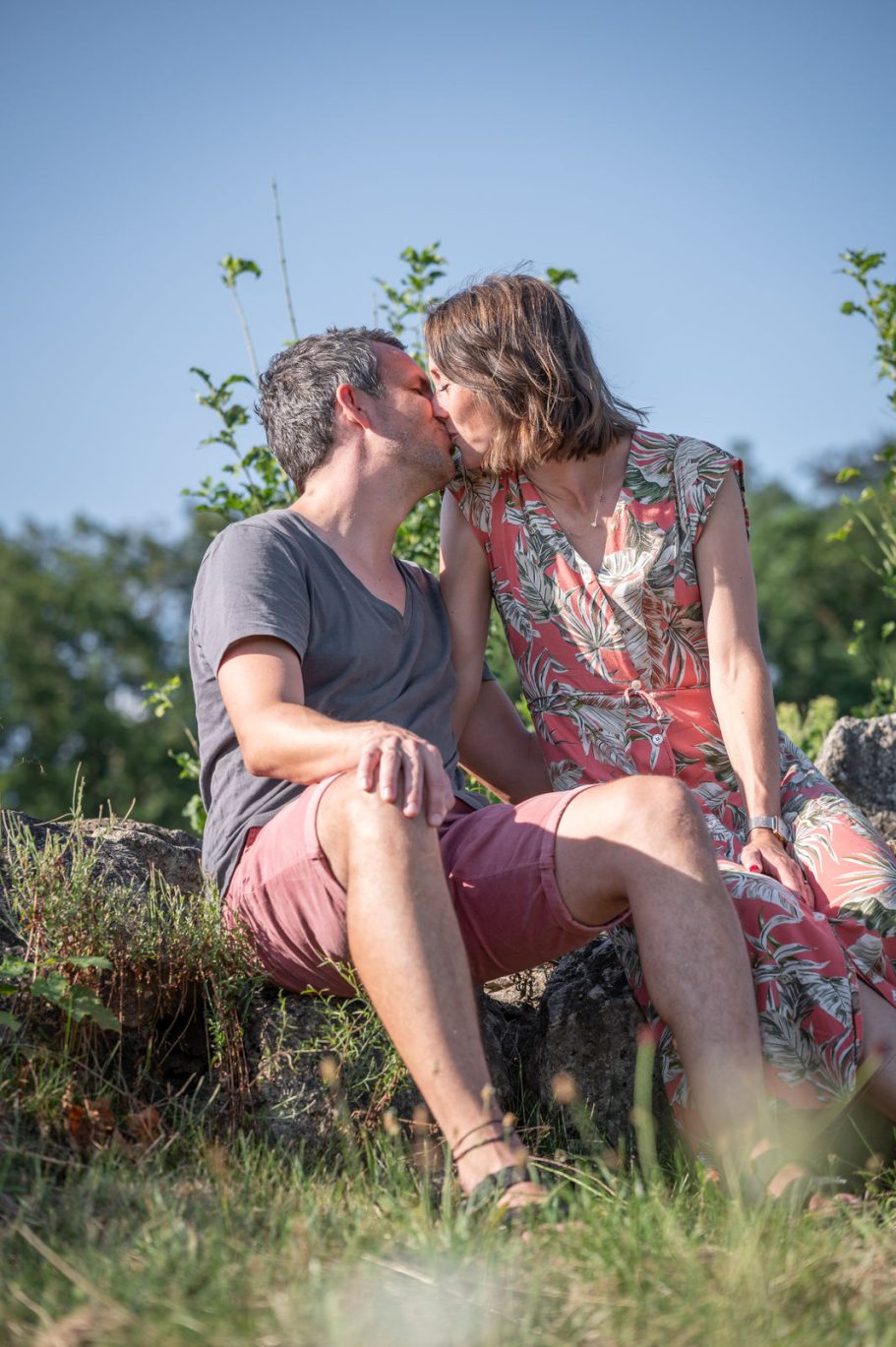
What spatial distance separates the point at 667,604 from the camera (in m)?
3.53

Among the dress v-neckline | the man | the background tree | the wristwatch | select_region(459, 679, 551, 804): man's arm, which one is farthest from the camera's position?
the background tree

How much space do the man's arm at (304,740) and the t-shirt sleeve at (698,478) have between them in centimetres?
125

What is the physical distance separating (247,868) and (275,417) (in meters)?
1.60

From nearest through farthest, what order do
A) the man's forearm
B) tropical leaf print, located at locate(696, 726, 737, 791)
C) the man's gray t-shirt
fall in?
the man's forearm → the man's gray t-shirt → tropical leaf print, located at locate(696, 726, 737, 791)

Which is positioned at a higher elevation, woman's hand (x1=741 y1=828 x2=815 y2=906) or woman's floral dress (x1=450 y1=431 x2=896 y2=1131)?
woman's floral dress (x1=450 y1=431 x2=896 y2=1131)

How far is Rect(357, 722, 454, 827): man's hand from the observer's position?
2.47 m

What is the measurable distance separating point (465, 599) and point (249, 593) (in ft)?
3.08

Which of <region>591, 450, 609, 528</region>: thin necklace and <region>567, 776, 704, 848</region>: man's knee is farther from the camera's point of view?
<region>591, 450, 609, 528</region>: thin necklace

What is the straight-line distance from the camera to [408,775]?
8.14ft

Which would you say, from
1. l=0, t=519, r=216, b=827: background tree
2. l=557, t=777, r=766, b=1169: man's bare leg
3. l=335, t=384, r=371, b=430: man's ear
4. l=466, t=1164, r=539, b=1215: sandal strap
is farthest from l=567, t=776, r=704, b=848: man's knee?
l=0, t=519, r=216, b=827: background tree

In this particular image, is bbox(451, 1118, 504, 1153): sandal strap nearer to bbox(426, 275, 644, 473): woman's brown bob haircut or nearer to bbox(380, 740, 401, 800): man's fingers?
bbox(380, 740, 401, 800): man's fingers

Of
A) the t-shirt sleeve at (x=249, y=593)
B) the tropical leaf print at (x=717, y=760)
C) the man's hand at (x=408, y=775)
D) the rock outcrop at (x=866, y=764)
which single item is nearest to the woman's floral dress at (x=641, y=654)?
the tropical leaf print at (x=717, y=760)

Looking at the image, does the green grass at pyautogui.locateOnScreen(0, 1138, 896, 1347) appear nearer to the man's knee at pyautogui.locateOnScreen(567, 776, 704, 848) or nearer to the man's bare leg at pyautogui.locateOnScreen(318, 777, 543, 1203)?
the man's bare leg at pyautogui.locateOnScreen(318, 777, 543, 1203)

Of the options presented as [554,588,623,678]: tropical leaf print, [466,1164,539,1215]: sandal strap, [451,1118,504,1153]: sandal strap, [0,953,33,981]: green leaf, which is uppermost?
[554,588,623,678]: tropical leaf print
